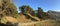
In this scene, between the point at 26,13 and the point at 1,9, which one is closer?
the point at 1,9

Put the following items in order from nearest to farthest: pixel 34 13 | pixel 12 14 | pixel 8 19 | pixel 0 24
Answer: pixel 0 24 → pixel 8 19 → pixel 12 14 → pixel 34 13

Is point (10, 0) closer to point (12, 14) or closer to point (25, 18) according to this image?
point (12, 14)

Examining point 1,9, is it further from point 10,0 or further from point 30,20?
point 30,20

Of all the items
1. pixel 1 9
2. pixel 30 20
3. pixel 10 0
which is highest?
pixel 10 0

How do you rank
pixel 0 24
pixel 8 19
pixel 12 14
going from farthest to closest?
pixel 12 14, pixel 8 19, pixel 0 24

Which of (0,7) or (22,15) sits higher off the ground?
(0,7)

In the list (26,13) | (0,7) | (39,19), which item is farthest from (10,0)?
(39,19)

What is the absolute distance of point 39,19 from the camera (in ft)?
29.6

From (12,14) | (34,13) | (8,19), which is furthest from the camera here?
(34,13)

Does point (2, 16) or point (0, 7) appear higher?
point (0, 7)

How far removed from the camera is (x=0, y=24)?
23.7 ft

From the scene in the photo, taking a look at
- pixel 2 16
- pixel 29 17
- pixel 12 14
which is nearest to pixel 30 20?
pixel 29 17

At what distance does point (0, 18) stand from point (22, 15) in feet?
6.28

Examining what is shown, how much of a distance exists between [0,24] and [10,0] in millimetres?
1981
